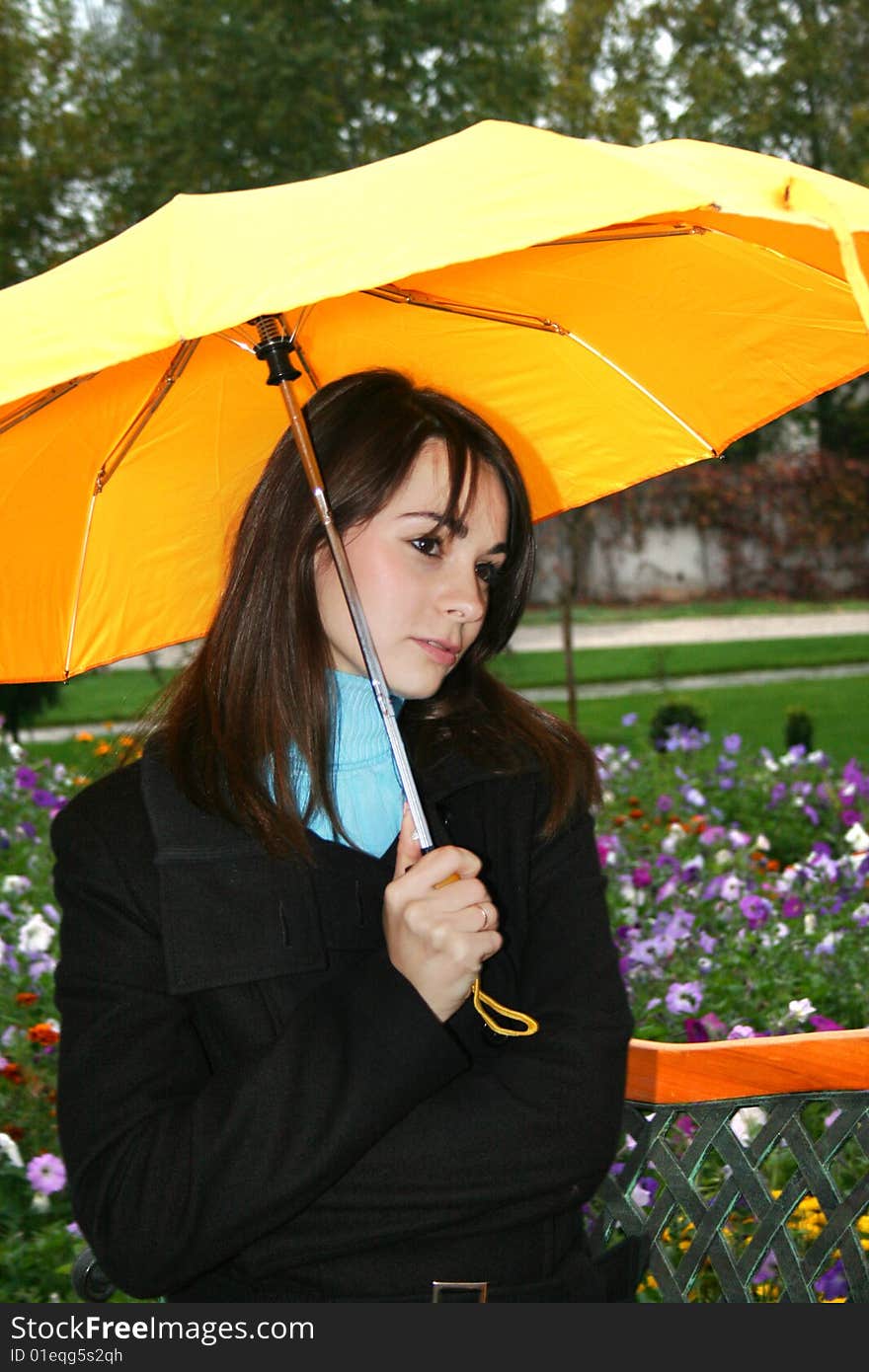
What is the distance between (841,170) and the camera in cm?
1998

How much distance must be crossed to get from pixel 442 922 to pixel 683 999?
1.87 metres

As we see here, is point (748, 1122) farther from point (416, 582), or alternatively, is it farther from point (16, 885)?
point (16, 885)

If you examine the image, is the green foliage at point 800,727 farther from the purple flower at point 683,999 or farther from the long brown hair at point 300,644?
the long brown hair at point 300,644

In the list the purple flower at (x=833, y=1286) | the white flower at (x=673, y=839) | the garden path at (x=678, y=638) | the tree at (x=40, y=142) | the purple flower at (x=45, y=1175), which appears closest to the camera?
the purple flower at (x=833, y=1286)

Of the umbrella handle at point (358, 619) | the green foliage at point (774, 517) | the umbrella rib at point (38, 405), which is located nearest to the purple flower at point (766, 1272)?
the umbrella handle at point (358, 619)

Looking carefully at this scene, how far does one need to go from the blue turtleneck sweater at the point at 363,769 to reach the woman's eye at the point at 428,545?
0.18m

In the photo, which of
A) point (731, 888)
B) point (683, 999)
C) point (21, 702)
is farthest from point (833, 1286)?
point (21, 702)

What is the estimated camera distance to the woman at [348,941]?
5.47 feet

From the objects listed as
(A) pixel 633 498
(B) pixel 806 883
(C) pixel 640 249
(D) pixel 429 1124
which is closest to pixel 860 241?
(C) pixel 640 249

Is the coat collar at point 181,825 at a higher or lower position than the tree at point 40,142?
lower

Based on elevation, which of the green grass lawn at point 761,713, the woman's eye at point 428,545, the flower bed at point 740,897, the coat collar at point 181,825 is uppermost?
the woman's eye at point 428,545

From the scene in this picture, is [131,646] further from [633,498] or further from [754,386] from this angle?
[633,498]

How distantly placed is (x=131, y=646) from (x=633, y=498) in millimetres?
23516

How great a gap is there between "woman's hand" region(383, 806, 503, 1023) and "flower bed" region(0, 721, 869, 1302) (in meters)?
0.65
